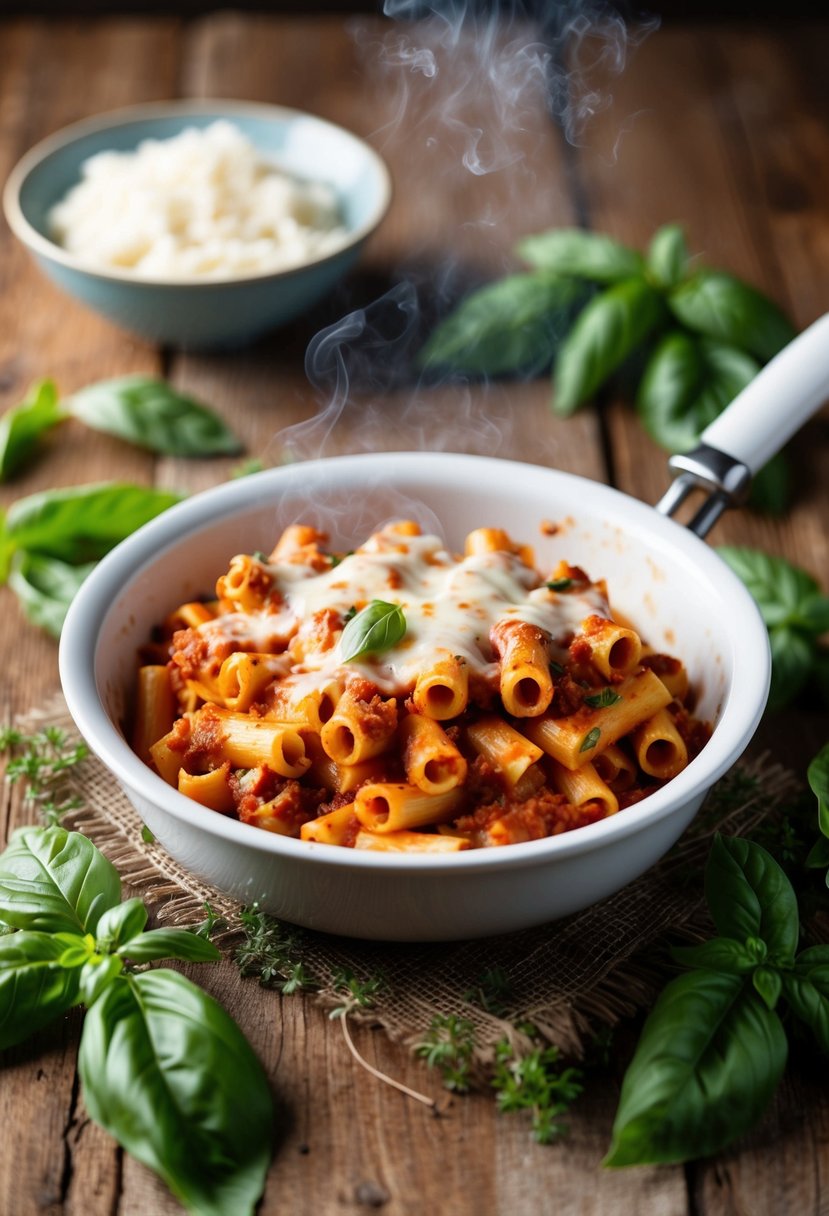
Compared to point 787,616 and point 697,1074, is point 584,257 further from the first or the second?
point 697,1074

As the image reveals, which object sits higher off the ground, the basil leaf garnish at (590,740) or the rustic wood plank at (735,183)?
the basil leaf garnish at (590,740)

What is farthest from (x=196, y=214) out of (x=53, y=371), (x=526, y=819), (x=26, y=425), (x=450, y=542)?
(x=526, y=819)

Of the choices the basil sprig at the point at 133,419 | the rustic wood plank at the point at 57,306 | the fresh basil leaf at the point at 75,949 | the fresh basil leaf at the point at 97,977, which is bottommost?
the rustic wood plank at the point at 57,306

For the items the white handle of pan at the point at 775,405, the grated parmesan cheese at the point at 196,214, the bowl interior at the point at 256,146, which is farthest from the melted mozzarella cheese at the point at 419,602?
the bowl interior at the point at 256,146

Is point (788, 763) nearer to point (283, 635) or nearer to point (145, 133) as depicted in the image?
point (283, 635)

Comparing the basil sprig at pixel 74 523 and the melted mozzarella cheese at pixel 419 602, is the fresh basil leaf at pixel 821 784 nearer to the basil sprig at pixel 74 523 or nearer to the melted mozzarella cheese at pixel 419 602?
the melted mozzarella cheese at pixel 419 602

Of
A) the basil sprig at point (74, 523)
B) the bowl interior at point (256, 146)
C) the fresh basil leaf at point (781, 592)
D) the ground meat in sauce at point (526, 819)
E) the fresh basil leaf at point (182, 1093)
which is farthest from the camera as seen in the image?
the bowl interior at point (256, 146)

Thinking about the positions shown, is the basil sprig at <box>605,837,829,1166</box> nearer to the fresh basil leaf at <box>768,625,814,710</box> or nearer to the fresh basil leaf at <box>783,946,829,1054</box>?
the fresh basil leaf at <box>783,946,829,1054</box>
